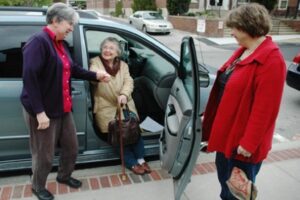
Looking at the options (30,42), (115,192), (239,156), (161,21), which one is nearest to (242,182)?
(239,156)

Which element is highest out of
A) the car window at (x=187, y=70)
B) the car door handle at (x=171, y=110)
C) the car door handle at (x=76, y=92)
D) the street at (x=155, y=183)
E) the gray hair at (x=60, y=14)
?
the gray hair at (x=60, y=14)

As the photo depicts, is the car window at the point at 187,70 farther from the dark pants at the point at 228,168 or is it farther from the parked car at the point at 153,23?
the parked car at the point at 153,23

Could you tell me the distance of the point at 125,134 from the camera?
349 centimetres

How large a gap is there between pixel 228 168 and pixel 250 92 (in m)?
0.75

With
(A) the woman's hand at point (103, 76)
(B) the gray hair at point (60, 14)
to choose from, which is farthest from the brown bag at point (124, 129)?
(B) the gray hair at point (60, 14)

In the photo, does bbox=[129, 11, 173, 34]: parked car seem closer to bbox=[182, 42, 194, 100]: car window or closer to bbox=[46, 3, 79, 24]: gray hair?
bbox=[182, 42, 194, 100]: car window

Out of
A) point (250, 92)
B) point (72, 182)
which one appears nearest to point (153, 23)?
point (72, 182)

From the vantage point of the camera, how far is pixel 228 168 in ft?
8.98

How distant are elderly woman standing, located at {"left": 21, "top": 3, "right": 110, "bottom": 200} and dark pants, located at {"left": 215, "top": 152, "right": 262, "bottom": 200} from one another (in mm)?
1322

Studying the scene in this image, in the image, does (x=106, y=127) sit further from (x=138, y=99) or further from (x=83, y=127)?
(x=138, y=99)

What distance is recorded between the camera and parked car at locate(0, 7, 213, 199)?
8.91 ft

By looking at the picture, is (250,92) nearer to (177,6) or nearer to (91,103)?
(91,103)

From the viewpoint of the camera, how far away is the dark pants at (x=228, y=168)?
2477 millimetres

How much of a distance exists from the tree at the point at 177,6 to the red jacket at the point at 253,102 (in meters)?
24.9
